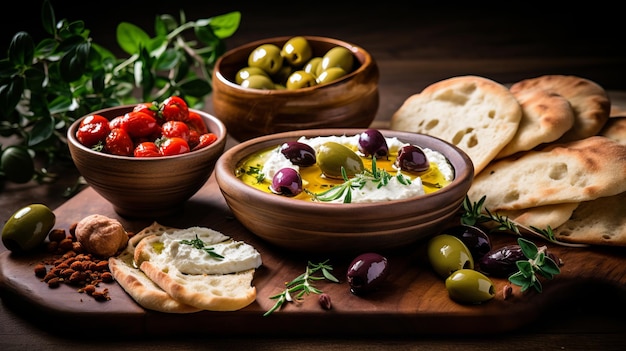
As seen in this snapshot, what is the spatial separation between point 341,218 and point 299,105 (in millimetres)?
995

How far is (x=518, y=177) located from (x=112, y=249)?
1414 millimetres

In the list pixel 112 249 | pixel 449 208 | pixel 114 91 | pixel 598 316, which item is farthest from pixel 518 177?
pixel 114 91

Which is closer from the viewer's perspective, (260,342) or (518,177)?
(260,342)

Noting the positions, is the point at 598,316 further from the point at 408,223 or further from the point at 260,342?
the point at 260,342

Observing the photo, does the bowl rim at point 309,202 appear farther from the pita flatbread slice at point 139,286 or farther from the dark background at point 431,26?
the dark background at point 431,26

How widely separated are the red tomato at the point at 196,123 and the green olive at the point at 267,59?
619mm

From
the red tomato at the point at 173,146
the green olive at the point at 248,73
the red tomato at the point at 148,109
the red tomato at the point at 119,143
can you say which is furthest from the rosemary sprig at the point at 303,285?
the green olive at the point at 248,73

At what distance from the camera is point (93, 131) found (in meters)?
2.82

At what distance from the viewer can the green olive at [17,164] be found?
130 inches

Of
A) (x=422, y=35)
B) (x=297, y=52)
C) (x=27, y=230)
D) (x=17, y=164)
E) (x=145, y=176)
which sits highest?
(x=297, y=52)

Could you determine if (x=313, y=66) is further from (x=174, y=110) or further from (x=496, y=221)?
(x=496, y=221)

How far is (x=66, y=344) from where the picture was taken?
7.38 ft

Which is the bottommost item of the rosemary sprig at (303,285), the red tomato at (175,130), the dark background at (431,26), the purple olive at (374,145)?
the dark background at (431,26)

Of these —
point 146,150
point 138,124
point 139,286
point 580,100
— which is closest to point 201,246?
point 139,286
